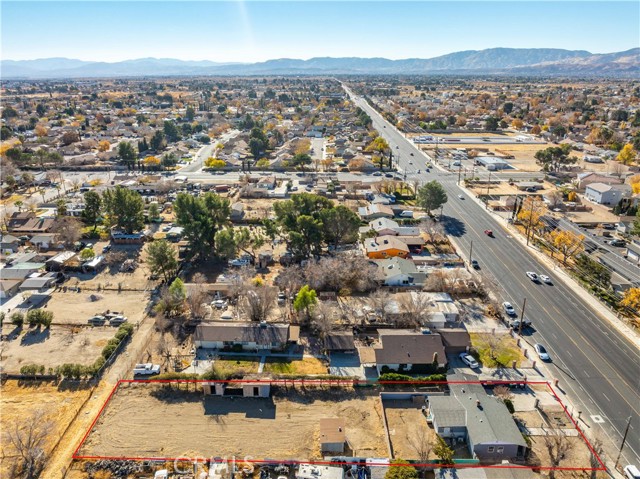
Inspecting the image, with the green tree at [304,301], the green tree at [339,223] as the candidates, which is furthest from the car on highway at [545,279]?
the green tree at [304,301]

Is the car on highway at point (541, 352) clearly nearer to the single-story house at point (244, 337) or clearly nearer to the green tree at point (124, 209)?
the single-story house at point (244, 337)

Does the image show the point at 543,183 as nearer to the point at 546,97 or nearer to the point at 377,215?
the point at 377,215

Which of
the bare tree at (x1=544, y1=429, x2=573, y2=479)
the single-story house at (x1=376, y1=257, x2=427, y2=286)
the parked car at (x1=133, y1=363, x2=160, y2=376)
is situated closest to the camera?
the bare tree at (x1=544, y1=429, x2=573, y2=479)

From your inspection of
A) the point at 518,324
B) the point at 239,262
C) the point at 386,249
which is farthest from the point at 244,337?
the point at 518,324

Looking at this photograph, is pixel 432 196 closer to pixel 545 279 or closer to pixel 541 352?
pixel 545 279

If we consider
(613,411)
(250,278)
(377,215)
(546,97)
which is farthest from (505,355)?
(546,97)

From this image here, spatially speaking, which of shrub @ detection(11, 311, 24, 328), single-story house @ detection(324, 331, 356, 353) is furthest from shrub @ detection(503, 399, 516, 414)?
shrub @ detection(11, 311, 24, 328)

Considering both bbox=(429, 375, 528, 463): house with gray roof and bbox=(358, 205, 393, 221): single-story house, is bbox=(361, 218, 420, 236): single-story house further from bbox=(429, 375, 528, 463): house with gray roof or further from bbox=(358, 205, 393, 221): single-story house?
bbox=(429, 375, 528, 463): house with gray roof
